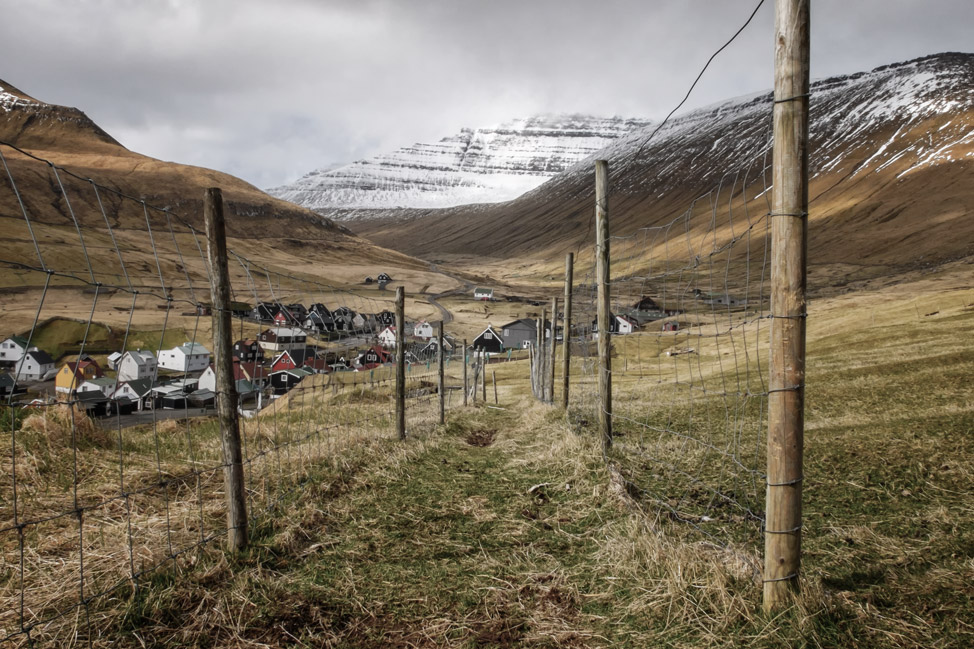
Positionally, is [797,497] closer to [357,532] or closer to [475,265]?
[357,532]

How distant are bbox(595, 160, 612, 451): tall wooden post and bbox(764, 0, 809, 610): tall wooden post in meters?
3.55

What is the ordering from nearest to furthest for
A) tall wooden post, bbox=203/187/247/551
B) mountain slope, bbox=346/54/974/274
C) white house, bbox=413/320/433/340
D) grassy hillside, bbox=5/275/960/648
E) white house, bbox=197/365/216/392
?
grassy hillside, bbox=5/275/960/648
tall wooden post, bbox=203/187/247/551
white house, bbox=197/365/216/392
white house, bbox=413/320/433/340
mountain slope, bbox=346/54/974/274

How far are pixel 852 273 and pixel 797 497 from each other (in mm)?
100503

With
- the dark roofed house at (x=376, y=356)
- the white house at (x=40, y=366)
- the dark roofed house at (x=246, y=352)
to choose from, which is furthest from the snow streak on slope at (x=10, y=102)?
the dark roofed house at (x=376, y=356)

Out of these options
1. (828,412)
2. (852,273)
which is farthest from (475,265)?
(828,412)

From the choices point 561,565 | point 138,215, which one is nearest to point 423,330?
point 561,565

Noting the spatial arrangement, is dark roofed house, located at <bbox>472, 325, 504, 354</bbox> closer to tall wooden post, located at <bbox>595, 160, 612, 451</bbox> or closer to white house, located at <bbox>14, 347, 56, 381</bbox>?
white house, located at <bbox>14, 347, 56, 381</bbox>

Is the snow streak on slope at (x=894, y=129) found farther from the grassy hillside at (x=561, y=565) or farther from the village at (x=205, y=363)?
the grassy hillside at (x=561, y=565)

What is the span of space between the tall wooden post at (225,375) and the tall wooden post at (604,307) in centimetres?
423

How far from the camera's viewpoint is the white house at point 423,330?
6962 cm

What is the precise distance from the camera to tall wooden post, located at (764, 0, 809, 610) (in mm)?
3135

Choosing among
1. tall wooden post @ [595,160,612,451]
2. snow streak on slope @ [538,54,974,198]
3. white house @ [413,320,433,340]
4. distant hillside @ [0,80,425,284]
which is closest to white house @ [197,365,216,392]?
white house @ [413,320,433,340]

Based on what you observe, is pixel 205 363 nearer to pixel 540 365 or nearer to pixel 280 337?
pixel 280 337

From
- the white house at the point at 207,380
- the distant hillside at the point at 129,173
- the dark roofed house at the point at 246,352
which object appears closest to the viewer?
the dark roofed house at the point at 246,352
